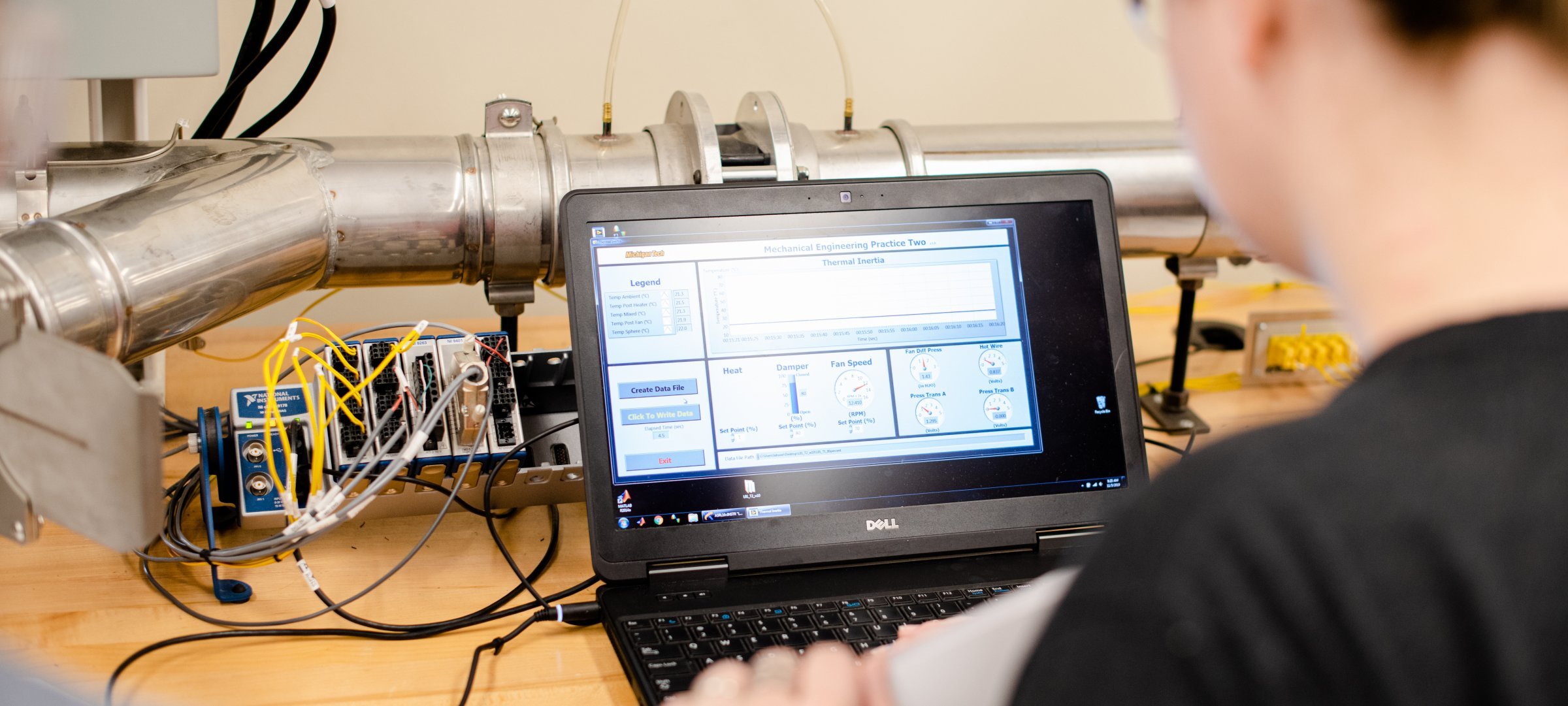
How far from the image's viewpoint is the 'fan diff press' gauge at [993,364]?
84cm

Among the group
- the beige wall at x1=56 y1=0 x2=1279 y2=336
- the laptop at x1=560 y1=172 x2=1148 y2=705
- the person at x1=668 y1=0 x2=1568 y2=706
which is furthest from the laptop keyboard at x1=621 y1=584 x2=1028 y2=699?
the beige wall at x1=56 y1=0 x2=1279 y2=336

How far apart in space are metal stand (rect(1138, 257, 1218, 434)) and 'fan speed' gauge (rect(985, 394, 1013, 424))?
34cm

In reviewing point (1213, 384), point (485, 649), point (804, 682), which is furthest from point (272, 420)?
point (1213, 384)

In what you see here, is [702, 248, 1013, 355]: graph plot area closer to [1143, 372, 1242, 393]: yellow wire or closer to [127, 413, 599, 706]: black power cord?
[127, 413, 599, 706]: black power cord

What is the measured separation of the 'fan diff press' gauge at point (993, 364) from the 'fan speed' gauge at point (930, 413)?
0.04 m

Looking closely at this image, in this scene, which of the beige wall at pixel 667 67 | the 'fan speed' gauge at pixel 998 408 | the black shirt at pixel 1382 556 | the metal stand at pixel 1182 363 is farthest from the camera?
the beige wall at pixel 667 67

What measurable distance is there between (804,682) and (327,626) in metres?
0.47

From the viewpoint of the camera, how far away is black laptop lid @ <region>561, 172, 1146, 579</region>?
2.58ft

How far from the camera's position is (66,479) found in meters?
0.46

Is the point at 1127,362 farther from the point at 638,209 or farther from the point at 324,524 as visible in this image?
the point at 324,524

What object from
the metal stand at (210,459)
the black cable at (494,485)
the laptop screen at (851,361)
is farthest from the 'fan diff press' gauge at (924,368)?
the metal stand at (210,459)

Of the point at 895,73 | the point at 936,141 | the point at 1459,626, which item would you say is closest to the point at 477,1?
the point at 895,73

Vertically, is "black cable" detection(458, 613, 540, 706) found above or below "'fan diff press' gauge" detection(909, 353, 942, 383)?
below

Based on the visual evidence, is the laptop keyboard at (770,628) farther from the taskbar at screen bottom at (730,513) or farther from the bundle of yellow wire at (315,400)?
the bundle of yellow wire at (315,400)
